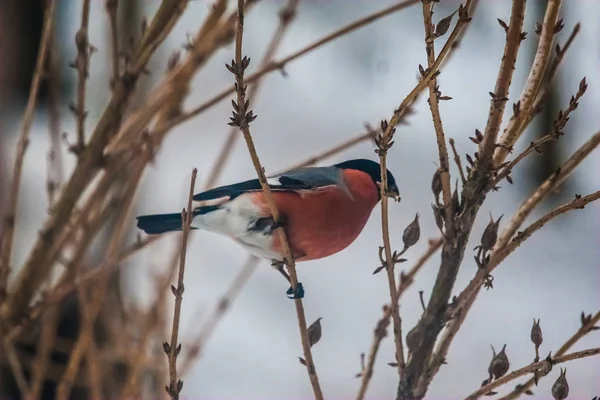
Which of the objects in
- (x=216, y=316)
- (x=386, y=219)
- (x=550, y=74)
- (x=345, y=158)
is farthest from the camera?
(x=216, y=316)

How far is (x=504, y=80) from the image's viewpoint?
0.44 m

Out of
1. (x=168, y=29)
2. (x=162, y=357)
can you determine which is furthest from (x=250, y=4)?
(x=162, y=357)

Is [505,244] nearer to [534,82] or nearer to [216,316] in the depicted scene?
[534,82]

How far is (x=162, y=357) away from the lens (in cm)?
78

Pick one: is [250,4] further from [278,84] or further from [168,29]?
[278,84]

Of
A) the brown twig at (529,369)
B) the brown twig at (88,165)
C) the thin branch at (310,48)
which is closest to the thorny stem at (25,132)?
the brown twig at (88,165)

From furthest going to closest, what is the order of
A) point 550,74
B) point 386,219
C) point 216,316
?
point 216,316 < point 550,74 < point 386,219

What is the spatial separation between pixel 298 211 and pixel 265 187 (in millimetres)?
109

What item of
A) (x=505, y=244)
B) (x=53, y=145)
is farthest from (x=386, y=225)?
(x=53, y=145)

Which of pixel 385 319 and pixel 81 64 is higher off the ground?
pixel 81 64

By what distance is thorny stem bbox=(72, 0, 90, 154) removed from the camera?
1.87 ft

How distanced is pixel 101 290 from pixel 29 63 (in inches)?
20.6

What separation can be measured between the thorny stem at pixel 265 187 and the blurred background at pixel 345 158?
7 centimetres

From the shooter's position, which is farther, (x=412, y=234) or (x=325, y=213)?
(x=325, y=213)
